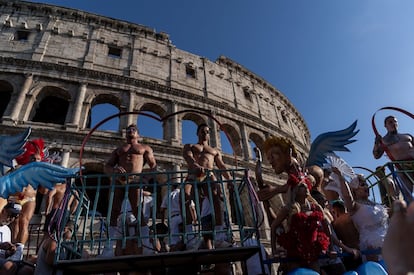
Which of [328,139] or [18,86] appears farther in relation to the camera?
[18,86]

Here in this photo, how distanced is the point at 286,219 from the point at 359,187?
1.59 m

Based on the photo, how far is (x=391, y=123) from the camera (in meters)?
6.12

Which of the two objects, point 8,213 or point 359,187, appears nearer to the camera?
point 8,213

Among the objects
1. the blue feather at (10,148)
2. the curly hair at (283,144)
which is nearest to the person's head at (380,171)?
the curly hair at (283,144)

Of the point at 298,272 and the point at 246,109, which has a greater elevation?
the point at 246,109

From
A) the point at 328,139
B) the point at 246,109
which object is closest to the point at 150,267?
the point at 328,139

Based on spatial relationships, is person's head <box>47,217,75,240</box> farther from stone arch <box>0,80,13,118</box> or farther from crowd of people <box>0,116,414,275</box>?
stone arch <box>0,80,13,118</box>

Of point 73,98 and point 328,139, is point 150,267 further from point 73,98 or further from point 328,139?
point 73,98

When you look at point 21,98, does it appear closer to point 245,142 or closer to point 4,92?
point 4,92

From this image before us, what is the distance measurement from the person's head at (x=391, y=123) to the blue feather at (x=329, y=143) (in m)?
1.89

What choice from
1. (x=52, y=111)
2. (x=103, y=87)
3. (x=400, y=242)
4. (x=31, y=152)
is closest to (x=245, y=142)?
(x=103, y=87)

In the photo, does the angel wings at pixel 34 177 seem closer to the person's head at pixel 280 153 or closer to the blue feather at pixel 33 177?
the blue feather at pixel 33 177

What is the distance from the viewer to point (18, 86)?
44.1 ft

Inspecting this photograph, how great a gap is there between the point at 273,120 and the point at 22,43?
54.9ft
